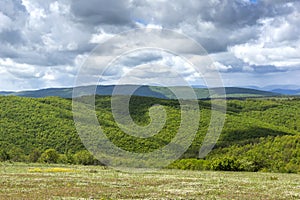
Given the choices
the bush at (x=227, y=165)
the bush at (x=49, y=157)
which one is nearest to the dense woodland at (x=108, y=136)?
the bush at (x=49, y=157)

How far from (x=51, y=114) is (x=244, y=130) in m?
76.9

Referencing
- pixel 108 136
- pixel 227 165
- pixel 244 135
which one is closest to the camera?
pixel 227 165

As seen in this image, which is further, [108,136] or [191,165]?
[108,136]

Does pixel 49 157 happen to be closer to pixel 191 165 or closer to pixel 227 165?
pixel 191 165

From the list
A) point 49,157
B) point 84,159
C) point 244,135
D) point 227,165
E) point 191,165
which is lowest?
point 244,135

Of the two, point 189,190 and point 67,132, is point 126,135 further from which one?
point 189,190

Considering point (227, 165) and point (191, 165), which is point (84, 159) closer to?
point (191, 165)

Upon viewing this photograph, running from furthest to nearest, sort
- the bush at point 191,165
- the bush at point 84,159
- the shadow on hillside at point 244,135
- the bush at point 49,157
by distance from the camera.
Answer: the shadow on hillside at point 244,135, the bush at point 84,159, the bush at point 49,157, the bush at point 191,165

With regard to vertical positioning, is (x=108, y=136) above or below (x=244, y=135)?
above

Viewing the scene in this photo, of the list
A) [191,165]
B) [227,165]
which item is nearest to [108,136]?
[191,165]

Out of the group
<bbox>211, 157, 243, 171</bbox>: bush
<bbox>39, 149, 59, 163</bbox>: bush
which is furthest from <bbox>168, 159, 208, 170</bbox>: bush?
<bbox>39, 149, 59, 163</bbox>: bush

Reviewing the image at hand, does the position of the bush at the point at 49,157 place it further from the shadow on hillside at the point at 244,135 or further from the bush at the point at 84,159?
the shadow on hillside at the point at 244,135

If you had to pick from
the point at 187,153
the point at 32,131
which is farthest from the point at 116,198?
the point at 32,131

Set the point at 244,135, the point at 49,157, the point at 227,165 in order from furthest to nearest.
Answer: the point at 244,135, the point at 49,157, the point at 227,165
